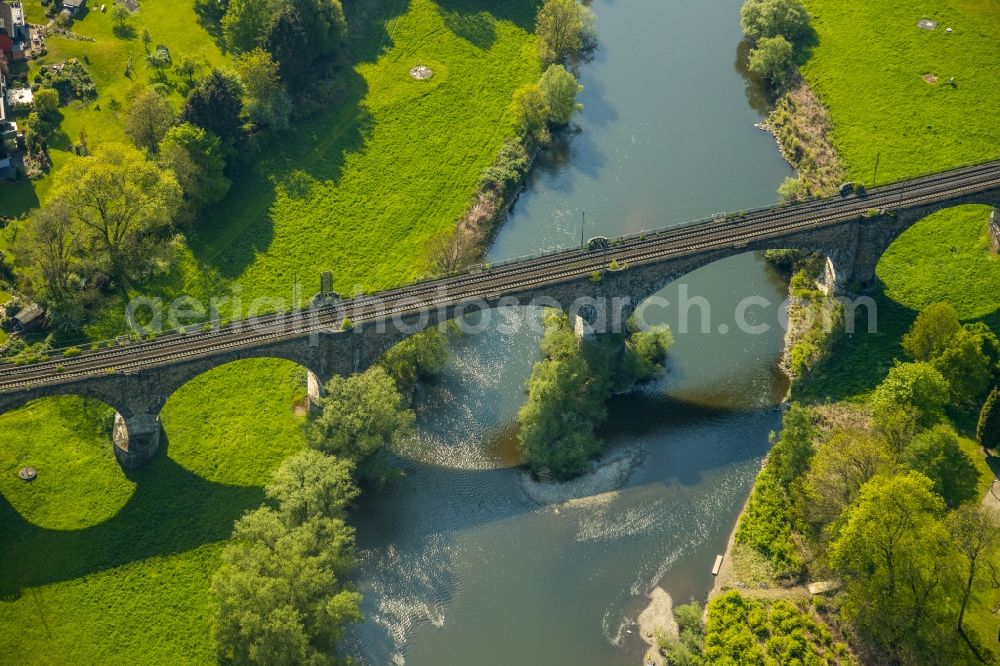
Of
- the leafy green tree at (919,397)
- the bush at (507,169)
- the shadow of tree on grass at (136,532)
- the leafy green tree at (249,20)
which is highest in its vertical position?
the leafy green tree at (249,20)

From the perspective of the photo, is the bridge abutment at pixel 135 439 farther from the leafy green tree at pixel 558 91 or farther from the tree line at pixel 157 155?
the leafy green tree at pixel 558 91

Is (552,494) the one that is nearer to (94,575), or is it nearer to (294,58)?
(94,575)

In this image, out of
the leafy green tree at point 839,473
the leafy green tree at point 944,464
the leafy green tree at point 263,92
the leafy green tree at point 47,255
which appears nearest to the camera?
the leafy green tree at point 839,473

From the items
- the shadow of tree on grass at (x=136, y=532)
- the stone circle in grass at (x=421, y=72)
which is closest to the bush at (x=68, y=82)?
the stone circle in grass at (x=421, y=72)

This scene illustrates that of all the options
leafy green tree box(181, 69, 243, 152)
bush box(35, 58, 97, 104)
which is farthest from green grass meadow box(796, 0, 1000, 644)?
bush box(35, 58, 97, 104)

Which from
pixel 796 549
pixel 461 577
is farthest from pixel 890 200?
pixel 461 577

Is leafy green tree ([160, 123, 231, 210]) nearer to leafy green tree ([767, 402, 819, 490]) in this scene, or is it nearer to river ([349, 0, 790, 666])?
river ([349, 0, 790, 666])
